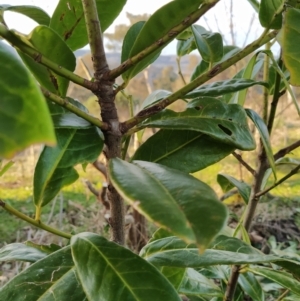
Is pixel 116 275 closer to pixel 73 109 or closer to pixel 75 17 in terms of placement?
pixel 73 109

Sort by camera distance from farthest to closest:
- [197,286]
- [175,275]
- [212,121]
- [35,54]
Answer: [197,286], [175,275], [212,121], [35,54]

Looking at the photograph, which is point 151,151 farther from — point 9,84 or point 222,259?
point 9,84

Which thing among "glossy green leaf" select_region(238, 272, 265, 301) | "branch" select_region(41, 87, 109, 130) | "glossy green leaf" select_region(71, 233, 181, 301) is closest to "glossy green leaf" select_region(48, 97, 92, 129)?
"branch" select_region(41, 87, 109, 130)

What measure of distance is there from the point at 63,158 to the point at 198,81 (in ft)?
0.53

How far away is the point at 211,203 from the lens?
0.28 meters

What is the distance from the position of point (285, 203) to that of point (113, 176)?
211 centimetres

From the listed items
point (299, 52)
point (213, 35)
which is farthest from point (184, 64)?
point (299, 52)

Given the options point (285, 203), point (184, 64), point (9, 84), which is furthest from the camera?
point (184, 64)

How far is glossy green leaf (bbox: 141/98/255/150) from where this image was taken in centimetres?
42

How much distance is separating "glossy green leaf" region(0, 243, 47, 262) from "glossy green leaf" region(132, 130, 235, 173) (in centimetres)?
17

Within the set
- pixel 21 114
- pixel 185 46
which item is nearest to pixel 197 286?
pixel 185 46

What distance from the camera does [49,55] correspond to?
40 centimetres

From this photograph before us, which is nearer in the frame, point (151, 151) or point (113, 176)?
point (113, 176)

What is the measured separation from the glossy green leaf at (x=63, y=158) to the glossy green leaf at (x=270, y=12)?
200mm
